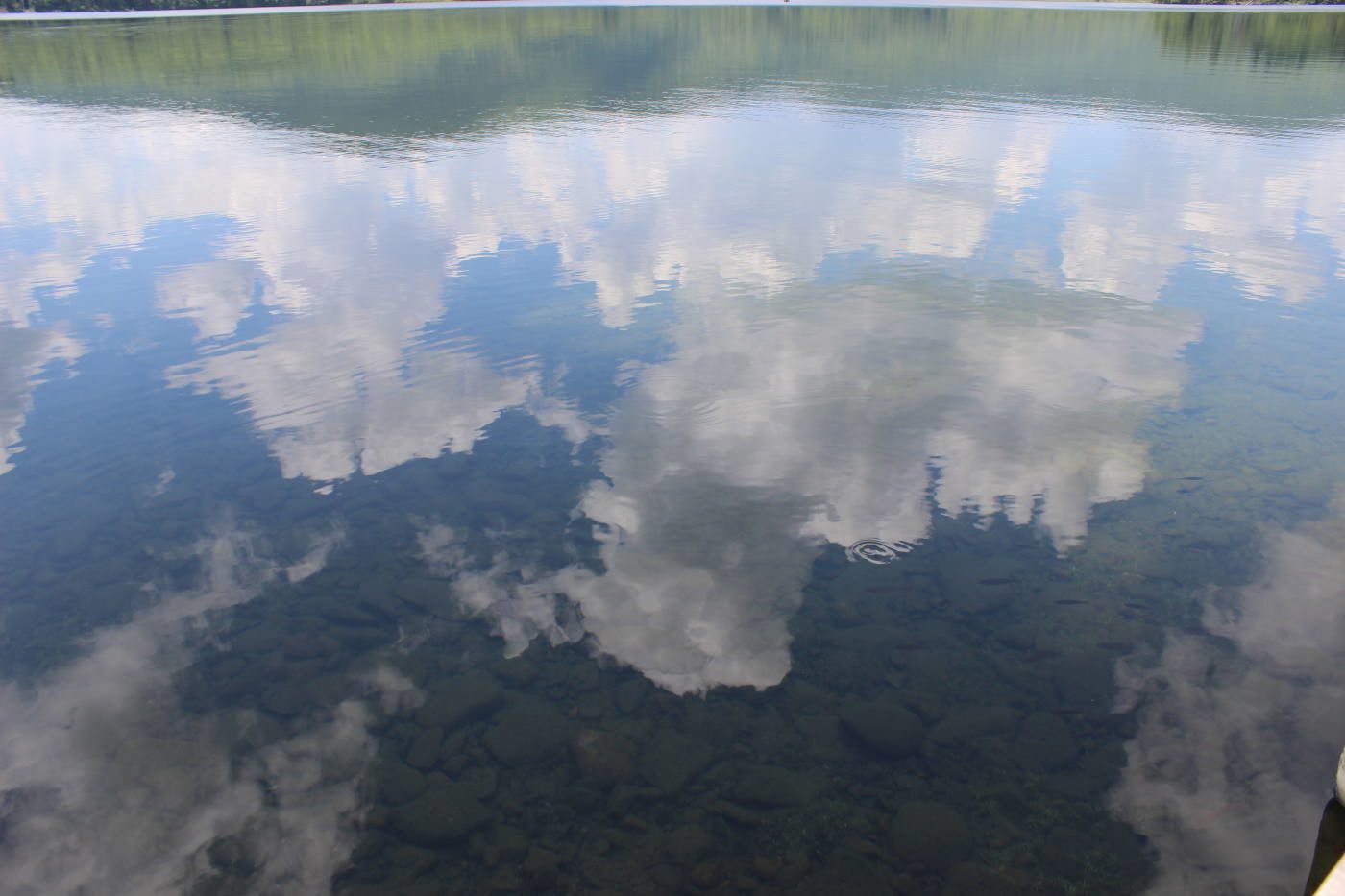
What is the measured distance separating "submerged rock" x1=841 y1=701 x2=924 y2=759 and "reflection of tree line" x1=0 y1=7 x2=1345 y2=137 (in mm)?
43213

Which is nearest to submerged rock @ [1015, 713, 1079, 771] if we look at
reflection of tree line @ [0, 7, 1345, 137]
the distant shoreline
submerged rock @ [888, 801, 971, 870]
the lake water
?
the lake water

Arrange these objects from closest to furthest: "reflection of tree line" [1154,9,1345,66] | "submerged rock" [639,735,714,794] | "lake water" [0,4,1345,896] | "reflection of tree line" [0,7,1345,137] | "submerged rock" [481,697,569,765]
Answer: "lake water" [0,4,1345,896] → "submerged rock" [639,735,714,794] → "submerged rock" [481,697,569,765] → "reflection of tree line" [0,7,1345,137] → "reflection of tree line" [1154,9,1345,66]

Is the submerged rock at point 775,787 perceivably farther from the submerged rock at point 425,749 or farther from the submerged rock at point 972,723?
the submerged rock at point 425,749

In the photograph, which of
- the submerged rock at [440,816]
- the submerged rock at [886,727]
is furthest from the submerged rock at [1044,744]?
the submerged rock at [440,816]

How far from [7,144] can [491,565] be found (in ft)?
148

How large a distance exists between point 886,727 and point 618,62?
3502 inches

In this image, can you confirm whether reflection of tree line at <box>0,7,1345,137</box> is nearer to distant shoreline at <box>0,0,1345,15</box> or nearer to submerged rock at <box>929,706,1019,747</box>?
distant shoreline at <box>0,0,1345,15</box>

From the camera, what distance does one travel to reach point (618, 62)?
8850 centimetres

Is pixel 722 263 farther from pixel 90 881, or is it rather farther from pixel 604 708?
pixel 90 881

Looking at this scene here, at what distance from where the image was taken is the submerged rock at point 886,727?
917cm

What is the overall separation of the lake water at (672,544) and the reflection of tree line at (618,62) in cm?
2897

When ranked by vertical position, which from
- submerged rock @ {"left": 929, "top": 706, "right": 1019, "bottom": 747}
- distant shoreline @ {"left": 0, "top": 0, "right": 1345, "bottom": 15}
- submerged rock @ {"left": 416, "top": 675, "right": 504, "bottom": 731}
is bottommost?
submerged rock @ {"left": 929, "top": 706, "right": 1019, "bottom": 747}

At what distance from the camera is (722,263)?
23969 millimetres

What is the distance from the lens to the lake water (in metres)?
8.34
